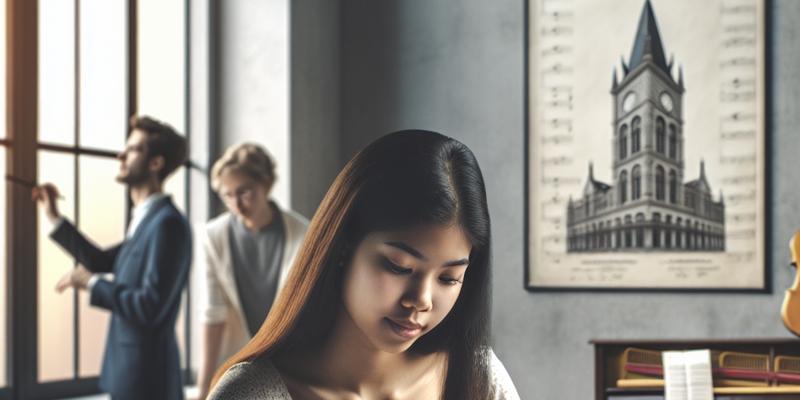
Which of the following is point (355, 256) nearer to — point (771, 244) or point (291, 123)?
point (291, 123)

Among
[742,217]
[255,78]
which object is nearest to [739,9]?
[742,217]

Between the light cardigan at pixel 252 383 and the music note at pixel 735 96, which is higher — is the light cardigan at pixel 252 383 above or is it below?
below

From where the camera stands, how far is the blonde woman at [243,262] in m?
4.42

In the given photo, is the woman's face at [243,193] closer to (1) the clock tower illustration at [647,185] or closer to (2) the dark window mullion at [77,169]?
(2) the dark window mullion at [77,169]

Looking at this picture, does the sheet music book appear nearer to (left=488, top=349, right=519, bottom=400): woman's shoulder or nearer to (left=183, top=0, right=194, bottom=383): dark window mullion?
(left=183, top=0, right=194, bottom=383): dark window mullion

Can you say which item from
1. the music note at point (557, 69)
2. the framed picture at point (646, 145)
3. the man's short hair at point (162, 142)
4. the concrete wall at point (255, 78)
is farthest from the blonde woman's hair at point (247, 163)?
the music note at point (557, 69)

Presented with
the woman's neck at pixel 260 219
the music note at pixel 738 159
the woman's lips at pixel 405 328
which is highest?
the music note at pixel 738 159

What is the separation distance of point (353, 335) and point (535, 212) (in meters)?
4.90

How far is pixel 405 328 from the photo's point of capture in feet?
3.49

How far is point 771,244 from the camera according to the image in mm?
5656

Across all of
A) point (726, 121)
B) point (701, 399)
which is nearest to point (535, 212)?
point (726, 121)

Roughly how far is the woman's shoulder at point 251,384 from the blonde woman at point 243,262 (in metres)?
3.30

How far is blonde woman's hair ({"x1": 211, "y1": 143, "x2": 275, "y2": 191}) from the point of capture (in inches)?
170

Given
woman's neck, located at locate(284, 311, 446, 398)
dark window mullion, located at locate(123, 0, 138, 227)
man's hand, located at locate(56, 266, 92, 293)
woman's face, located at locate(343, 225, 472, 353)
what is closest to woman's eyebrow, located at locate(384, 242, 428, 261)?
woman's face, located at locate(343, 225, 472, 353)
